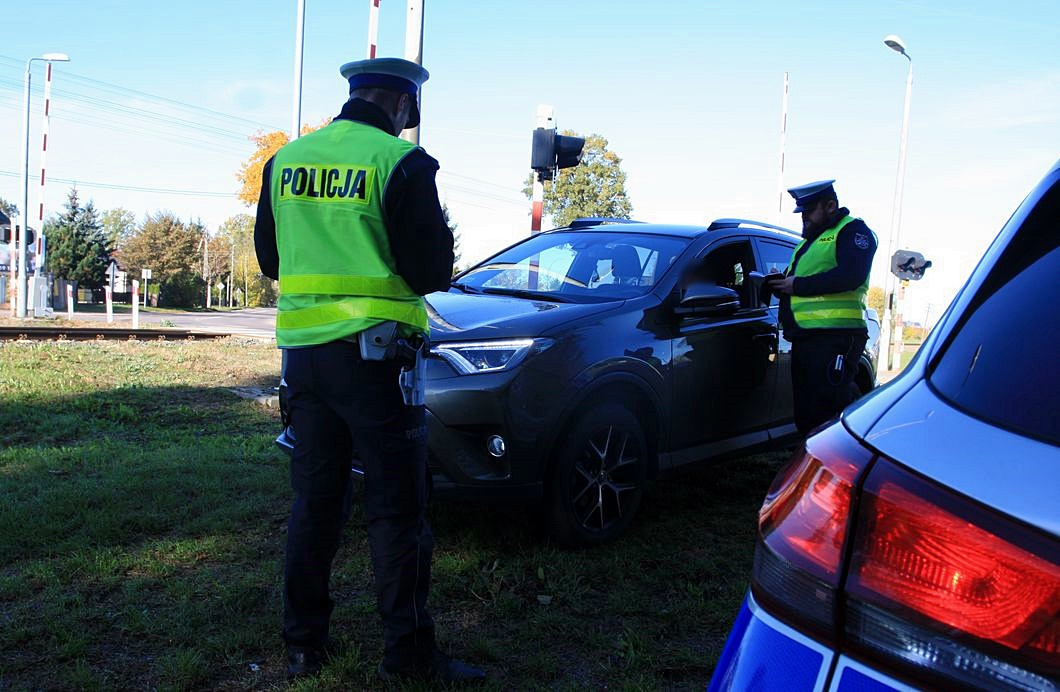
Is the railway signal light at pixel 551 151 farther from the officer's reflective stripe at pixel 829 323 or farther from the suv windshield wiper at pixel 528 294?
the officer's reflective stripe at pixel 829 323

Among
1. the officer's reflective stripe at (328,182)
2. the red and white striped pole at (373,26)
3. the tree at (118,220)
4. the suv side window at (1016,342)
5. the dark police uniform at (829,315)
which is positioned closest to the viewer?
the suv side window at (1016,342)

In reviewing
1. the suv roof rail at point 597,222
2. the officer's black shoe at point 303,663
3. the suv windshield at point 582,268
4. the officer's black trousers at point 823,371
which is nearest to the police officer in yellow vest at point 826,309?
the officer's black trousers at point 823,371

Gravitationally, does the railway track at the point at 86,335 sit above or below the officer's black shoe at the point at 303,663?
above

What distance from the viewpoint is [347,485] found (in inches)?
116

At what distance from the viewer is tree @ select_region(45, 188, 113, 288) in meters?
47.8

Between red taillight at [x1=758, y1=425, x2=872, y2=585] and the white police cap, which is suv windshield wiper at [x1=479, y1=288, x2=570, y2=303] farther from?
red taillight at [x1=758, y1=425, x2=872, y2=585]

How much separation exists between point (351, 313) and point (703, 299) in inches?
94.3

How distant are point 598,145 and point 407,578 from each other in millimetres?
50343

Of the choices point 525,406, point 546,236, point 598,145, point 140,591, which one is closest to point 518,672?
point 525,406

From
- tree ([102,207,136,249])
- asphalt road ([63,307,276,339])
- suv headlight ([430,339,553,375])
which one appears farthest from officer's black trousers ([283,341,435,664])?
tree ([102,207,136,249])

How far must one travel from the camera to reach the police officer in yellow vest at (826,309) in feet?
16.3

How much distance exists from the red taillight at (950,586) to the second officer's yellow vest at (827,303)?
4.10 meters

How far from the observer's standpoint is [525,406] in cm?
378

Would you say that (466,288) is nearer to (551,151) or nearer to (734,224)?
(734,224)
